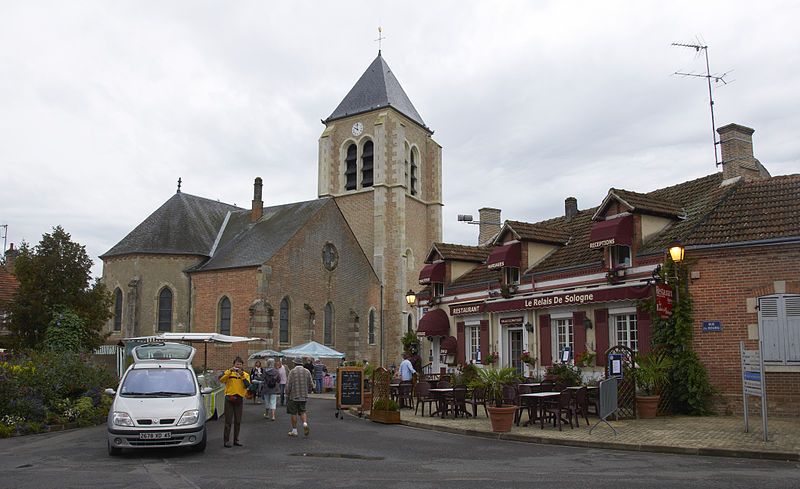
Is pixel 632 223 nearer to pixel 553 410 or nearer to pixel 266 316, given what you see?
pixel 553 410

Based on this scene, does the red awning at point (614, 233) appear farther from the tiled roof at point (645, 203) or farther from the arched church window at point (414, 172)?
the arched church window at point (414, 172)

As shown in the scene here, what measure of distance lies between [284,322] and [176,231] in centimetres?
913

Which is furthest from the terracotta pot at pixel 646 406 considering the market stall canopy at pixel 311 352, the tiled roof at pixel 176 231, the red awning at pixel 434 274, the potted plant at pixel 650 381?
the tiled roof at pixel 176 231

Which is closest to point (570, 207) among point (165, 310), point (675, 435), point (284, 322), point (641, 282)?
point (641, 282)

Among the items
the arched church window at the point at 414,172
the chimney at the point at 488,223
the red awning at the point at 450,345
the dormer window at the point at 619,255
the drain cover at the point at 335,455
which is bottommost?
the drain cover at the point at 335,455

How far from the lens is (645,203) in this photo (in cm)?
1855

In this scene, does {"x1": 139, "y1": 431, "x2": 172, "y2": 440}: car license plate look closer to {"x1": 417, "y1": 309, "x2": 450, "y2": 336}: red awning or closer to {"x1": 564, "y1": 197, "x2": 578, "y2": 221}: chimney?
{"x1": 417, "y1": 309, "x2": 450, "y2": 336}: red awning

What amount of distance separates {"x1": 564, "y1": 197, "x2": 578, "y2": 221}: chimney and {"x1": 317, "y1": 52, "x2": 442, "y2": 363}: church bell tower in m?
19.3

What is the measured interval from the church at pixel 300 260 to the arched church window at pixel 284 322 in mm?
50

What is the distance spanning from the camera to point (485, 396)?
17672 millimetres

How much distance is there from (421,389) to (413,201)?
3152cm

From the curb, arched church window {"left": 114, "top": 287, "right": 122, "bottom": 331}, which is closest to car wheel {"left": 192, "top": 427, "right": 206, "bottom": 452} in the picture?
the curb

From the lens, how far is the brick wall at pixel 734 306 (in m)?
15.1

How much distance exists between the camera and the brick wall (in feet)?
49.5
